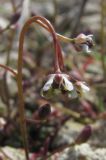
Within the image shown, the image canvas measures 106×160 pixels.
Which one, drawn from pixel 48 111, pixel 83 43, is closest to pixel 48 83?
pixel 83 43

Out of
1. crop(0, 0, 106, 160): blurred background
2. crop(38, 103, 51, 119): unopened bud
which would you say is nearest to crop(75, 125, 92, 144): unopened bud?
crop(0, 0, 106, 160): blurred background

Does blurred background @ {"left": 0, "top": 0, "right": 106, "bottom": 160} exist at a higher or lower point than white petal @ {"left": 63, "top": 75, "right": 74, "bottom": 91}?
higher

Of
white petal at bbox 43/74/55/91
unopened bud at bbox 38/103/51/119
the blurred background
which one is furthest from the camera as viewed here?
the blurred background

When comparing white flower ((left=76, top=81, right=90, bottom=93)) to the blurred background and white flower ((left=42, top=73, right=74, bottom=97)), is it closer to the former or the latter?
white flower ((left=42, top=73, right=74, bottom=97))

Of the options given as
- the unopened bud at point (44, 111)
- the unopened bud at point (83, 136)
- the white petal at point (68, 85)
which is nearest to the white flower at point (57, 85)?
the white petal at point (68, 85)

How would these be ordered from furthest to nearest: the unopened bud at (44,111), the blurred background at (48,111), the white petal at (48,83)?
the blurred background at (48,111)
the unopened bud at (44,111)
the white petal at (48,83)

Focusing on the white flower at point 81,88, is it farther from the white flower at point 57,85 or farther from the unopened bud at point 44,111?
the unopened bud at point 44,111

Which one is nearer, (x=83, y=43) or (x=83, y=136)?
(x=83, y=43)

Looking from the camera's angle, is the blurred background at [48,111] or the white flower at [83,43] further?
the blurred background at [48,111]

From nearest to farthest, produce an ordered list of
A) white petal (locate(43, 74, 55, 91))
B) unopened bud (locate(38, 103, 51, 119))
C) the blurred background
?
1. white petal (locate(43, 74, 55, 91))
2. unopened bud (locate(38, 103, 51, 119))
3. the blurred background

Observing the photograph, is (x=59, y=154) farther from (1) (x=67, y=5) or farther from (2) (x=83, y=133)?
(1) (x=67, y=5)

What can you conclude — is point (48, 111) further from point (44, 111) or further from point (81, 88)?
point (81, 88)
